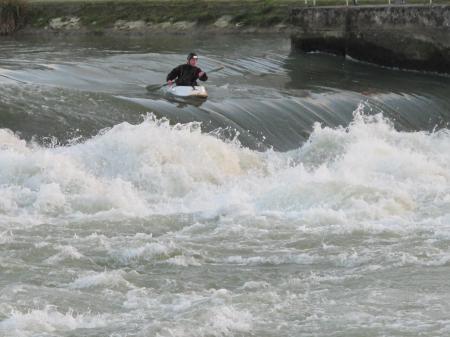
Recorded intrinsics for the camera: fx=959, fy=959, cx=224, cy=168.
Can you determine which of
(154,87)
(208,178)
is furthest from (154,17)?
(208,178)

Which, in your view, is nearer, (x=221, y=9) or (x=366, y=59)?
(x=366, y=59)

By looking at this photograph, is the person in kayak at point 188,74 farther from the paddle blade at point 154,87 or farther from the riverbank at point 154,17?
the riverbank at point 154,17

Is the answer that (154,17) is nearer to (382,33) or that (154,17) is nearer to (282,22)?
(282,22)

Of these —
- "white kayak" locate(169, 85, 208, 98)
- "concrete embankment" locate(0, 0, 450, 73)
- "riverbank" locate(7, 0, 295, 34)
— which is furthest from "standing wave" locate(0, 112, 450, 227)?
"riverbank" locate(7, 0, 295, 34)

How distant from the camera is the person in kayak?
A: 18625 millimetres

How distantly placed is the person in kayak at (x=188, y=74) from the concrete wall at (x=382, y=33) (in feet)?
27.8

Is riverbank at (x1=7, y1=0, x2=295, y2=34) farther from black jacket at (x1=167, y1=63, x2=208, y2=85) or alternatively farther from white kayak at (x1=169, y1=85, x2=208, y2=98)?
white kayak at (x1=169, y1=85, x2=208, y2=98)

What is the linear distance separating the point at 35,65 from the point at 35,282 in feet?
44.4

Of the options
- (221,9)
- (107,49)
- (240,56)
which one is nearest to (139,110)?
(240,56)

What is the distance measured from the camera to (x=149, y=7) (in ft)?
137

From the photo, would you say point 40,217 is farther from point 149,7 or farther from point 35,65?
point 149,7

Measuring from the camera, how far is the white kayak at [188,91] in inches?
720

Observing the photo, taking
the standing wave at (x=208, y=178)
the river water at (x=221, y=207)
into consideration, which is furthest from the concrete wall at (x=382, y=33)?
the standing wave at (x=208, y=178)

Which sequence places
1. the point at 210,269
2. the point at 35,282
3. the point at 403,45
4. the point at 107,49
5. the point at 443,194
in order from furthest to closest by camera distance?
the point at 107,49 < the point at 403,45 < the point at 443,194 < the point at 210,269 < the point at 35,282
